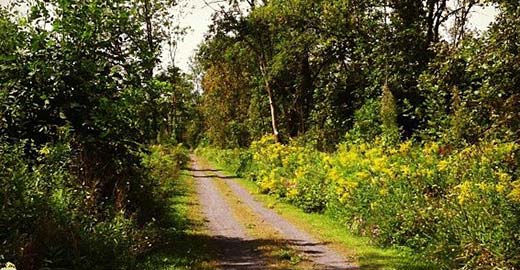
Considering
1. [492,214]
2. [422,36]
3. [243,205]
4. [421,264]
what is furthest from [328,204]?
[422,36]

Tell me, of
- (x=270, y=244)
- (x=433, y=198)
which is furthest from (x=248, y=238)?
(x=433, y=198)

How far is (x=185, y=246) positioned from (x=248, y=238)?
5.88 feet

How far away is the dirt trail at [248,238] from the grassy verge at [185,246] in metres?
0.32

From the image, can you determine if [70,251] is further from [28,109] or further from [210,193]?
[210,193]

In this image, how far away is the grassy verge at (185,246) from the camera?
→ 32.8 ft

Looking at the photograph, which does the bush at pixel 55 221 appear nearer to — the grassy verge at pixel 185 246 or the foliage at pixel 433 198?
the grassy verge at pixel 185 246

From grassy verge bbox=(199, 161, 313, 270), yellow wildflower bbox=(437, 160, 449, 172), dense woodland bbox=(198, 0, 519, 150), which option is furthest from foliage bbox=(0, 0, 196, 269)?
dense woodland bbox=(198, 0, 519, 150)

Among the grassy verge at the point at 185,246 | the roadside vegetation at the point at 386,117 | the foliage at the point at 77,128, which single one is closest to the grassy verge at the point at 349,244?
the roadside vegetation at the point at 386,117

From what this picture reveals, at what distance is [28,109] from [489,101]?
774cm

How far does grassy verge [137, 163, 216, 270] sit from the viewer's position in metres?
9.99

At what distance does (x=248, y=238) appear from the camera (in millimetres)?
13016

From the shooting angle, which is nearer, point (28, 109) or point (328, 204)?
point (28, 109)

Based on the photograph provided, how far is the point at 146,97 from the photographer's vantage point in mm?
11766

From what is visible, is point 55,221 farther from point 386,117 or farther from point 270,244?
point 386,117
